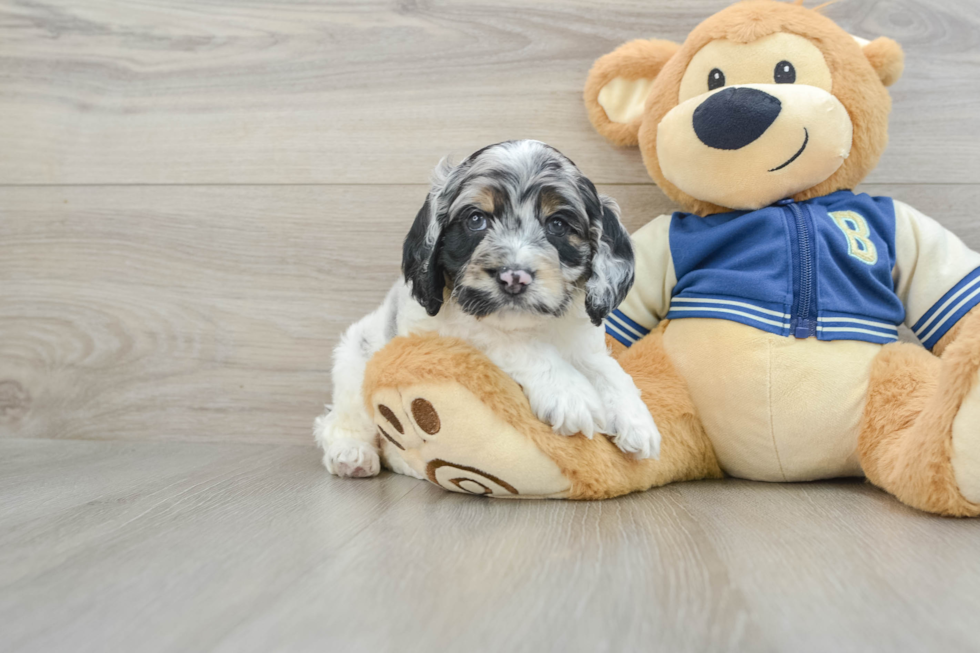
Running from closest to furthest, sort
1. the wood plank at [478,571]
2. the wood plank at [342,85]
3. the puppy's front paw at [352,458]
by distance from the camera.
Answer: the wood plank at [478,571], the puppy's front paw at [352,458], the wood plank at [342,85]

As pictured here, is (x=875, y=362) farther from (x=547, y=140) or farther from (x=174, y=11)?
(x=174, y=11)

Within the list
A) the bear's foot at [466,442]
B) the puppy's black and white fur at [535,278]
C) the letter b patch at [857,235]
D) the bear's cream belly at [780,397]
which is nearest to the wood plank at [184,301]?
the puppy's black and white fur at [535,278]

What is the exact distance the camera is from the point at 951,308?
1.66 metres

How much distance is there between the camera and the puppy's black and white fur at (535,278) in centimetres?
137

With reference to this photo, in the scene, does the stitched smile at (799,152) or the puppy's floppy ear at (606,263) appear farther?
the stitched smile at (799,152)

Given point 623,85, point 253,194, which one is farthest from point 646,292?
point 253,194

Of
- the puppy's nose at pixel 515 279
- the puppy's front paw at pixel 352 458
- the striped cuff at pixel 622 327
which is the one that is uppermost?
the puppy's nose at pixel 515 279

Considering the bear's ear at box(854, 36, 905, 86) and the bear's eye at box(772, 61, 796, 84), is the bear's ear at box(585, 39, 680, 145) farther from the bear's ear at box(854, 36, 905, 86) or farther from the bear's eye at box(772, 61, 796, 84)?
the bear's ear at box(854, 36, 905, 86)

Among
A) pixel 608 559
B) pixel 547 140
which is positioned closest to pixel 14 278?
pixel 547 140

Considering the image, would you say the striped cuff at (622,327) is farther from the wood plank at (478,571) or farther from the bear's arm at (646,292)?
the wood plank at (478,571)

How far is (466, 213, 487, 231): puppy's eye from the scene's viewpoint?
1.43 meters

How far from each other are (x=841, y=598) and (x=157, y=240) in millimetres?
2160

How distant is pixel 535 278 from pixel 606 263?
214 millimetres

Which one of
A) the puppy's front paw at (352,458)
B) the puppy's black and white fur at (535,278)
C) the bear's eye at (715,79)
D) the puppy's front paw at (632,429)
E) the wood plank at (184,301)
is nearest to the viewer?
the puppy's black and white fur at (535,278)
